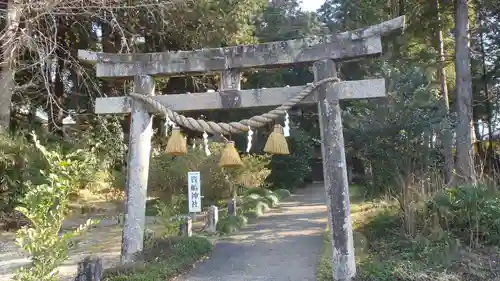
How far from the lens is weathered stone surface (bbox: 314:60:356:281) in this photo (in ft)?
18.3

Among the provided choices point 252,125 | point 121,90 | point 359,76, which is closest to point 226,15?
point 121,90

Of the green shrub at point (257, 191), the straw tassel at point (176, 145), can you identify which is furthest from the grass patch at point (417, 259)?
the green shrub at point (257, 191)

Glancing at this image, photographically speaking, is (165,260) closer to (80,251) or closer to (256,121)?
(256,121)

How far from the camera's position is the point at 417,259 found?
6.36 meters

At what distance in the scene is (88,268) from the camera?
548 centimetres

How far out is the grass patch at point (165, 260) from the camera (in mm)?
6009

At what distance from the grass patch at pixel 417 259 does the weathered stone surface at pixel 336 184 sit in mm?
307

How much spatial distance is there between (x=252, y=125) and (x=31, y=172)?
818cm

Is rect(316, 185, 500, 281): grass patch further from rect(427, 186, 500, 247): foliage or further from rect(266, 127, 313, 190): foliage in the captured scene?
rect(266, 127, 313, 190): foliage

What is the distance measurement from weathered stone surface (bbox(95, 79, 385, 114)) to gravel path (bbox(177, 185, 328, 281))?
2589mm

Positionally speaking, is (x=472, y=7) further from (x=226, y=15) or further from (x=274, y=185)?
(x=274, y=185)

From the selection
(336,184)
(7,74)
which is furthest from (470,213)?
(7,74)

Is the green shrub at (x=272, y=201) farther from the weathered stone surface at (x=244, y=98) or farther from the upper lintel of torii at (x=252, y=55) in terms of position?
the upper lintel of torii at (x=252, y=55)

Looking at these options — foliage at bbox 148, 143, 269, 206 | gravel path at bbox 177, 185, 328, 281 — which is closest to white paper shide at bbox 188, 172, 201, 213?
gravel path at bbox 177, 185, 328, 281
